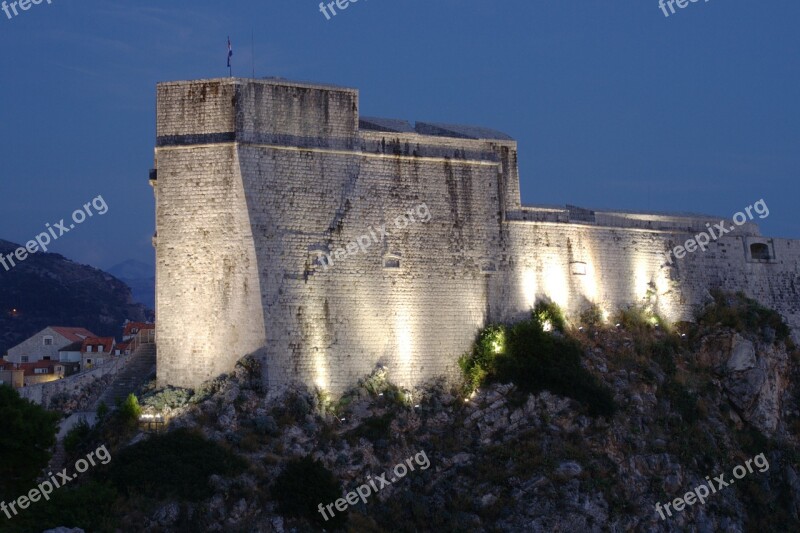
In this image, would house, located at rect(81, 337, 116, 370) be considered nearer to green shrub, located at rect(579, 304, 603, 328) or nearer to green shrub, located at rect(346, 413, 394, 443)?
green shrub, located at rect(346, 413, 394, 443)

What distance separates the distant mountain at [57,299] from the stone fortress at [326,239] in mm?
63263

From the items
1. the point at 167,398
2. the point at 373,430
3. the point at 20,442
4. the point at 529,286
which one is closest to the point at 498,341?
the point at 529,286

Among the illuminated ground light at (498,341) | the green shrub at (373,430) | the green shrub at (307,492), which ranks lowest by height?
the green shrub at (307,492)

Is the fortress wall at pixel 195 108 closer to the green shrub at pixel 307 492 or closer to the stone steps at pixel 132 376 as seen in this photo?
the stone steps at pixel 132 376

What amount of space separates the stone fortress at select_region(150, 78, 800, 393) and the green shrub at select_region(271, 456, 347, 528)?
12.9 feet

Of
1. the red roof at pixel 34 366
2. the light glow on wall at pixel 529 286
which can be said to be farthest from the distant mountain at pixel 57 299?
the light glow on wall at pixel 529 286

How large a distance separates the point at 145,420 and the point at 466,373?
37.2ft

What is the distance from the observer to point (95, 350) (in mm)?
56375

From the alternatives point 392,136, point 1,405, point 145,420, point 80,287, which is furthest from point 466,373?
point 80,287

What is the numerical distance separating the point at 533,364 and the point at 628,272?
8.19 metres

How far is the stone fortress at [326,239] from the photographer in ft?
112

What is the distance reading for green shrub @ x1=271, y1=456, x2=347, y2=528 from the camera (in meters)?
29.6

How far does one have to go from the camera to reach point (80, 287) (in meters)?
110

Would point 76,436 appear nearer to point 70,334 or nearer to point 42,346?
point 42,346
